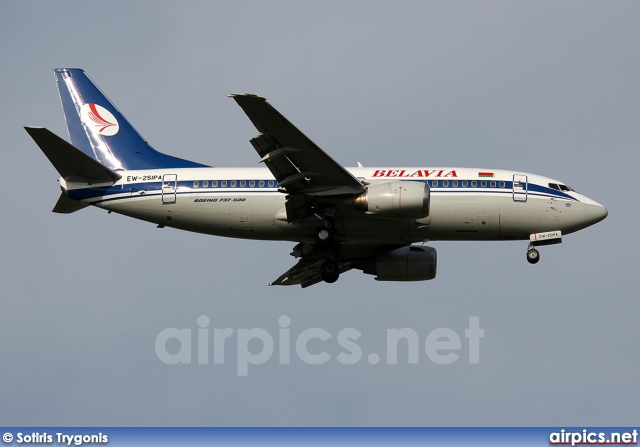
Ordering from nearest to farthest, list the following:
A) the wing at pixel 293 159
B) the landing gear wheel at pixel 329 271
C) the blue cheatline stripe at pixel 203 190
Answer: the wing at pixel 293 159, the blue cheatline stripe at pixel 203 190, the landing gear wheel at pixel 329 271

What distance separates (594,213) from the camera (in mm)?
54969

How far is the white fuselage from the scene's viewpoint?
53469 millimetres

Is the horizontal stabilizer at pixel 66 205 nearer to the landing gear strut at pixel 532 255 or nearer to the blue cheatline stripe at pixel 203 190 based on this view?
→ the blue cheatline stripe at pixel 203 190

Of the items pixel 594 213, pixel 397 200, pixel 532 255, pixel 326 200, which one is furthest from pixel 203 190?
pixel 594 213

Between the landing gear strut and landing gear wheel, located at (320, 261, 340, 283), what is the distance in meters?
8.45

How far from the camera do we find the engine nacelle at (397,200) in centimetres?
5131

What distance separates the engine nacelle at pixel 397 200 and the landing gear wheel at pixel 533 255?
578cm

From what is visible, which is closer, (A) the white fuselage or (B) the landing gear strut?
(A) the white fuselage

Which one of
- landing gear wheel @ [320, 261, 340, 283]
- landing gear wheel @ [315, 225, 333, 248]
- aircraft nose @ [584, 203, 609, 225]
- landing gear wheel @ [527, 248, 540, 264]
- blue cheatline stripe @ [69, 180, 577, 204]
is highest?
blue cheatline stripe @ [69, 180, 577, 204]

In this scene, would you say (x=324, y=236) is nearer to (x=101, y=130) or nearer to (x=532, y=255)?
(x=532, y=255)

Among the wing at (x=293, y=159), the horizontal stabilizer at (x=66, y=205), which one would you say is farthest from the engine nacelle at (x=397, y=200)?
the horizontal stabilizer at (x=66, y=205)

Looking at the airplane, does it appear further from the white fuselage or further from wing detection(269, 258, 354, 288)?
wing detection(269, 258, 354, 288)

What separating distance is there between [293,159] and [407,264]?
366 inches

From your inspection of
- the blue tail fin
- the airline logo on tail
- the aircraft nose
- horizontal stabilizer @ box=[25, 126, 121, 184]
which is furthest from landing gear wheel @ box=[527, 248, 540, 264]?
the airline logo on tail
